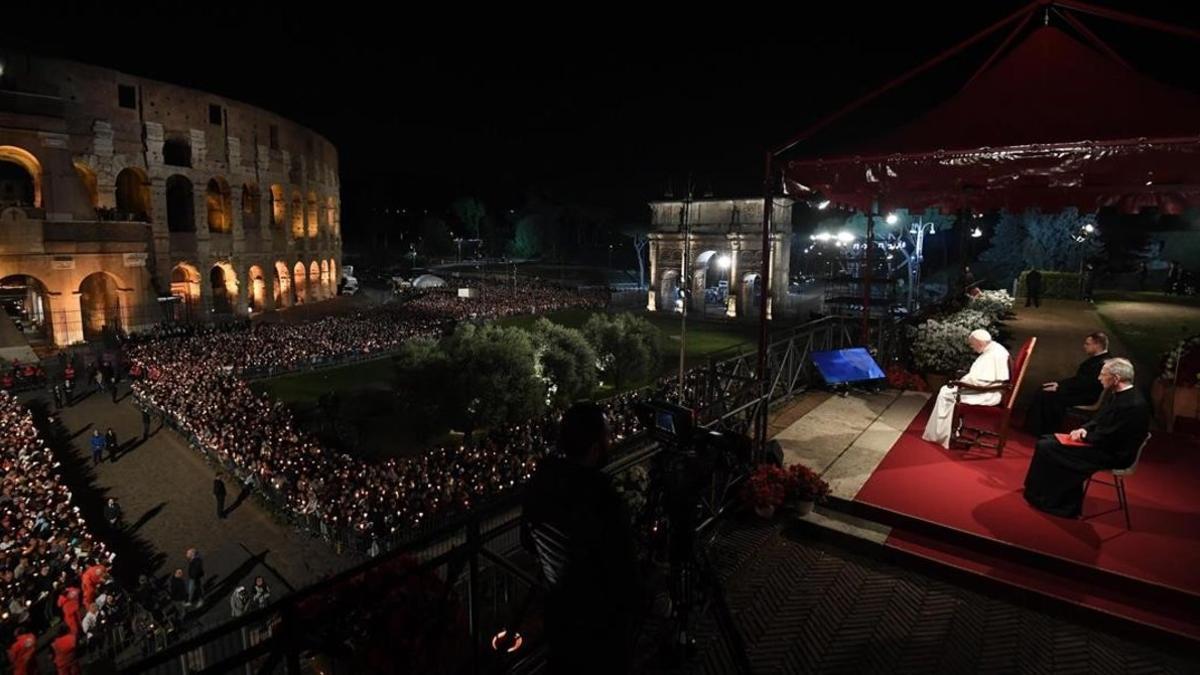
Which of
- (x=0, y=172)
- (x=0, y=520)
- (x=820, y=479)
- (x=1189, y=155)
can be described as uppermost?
(x=0, y=172)

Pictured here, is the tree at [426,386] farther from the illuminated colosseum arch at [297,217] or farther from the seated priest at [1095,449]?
the illuminated colosseum arch at [297,217]

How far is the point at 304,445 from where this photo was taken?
16.6m

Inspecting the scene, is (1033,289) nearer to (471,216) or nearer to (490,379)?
(490,379)

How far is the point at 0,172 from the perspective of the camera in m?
40.7

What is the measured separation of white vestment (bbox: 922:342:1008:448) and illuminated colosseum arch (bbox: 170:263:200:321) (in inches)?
1608

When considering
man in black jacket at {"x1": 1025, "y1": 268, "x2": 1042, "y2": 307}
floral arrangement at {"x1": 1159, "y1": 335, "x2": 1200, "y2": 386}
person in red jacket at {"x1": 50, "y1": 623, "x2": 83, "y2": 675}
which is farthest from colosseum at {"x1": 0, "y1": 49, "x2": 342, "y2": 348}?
man in black jacket at {"x1": 1025, "y1": 268, "x2": 1042, "y2": 307}

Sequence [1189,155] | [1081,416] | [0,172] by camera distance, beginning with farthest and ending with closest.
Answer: [0,172] < [1081,416] < [1189,155]

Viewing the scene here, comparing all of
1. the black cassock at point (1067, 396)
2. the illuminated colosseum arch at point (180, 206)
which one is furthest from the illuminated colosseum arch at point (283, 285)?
the black cassock at point (1067, 396)

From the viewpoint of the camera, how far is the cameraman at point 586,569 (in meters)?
2.75

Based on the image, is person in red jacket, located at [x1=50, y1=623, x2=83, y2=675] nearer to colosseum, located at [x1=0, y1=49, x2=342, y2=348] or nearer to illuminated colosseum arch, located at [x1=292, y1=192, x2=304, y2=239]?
colosseum, located at [x1=0, y1=49, x2=342, y2=348]

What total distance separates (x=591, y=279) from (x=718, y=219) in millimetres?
30073

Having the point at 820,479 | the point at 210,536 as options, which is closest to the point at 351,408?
the point at 210,536

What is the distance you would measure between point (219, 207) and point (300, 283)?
7369mm

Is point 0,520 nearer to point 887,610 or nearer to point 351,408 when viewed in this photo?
point 351,408
